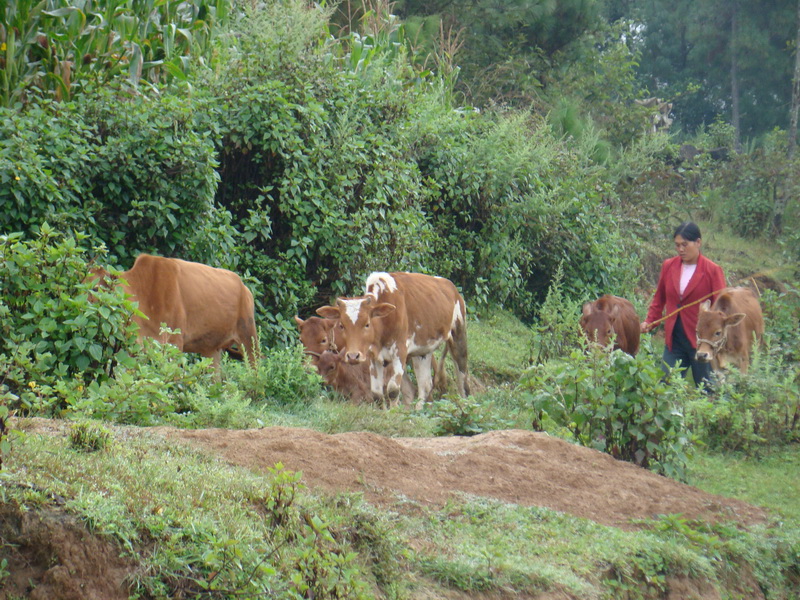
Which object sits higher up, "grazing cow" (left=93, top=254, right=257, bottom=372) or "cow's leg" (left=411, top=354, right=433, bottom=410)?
"grazing cow" (left=93, top=254, right=257, bottom=372)

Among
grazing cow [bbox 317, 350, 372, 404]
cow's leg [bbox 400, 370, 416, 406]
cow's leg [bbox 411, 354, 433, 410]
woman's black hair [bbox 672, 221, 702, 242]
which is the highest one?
woman's black hair [bbox 672, 221, 702, 242]

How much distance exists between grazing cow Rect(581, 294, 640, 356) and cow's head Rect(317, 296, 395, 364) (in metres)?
3.59

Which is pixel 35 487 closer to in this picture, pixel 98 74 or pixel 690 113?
pixel 98 74

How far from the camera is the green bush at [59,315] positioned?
22.8ft

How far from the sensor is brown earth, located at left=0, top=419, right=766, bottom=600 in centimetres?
554

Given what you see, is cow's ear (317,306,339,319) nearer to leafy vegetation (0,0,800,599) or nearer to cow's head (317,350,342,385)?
cow's head (317,350,342,385)

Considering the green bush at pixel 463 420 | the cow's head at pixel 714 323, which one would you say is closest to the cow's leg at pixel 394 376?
the green bush at pixel 463 420

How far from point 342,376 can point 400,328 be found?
0.82 m

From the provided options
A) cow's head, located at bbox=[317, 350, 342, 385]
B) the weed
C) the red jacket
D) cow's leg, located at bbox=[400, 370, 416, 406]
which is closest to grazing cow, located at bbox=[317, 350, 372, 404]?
cow's head, located at bbox=[317, 350, 342, 385]

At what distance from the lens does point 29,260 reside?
712 cm

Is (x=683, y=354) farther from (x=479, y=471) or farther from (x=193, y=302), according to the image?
(x=479, y=471)

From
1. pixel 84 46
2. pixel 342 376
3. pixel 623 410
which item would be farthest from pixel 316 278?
pixel 623 410

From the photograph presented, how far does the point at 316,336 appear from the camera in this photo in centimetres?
1105

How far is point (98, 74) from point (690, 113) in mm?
41770
